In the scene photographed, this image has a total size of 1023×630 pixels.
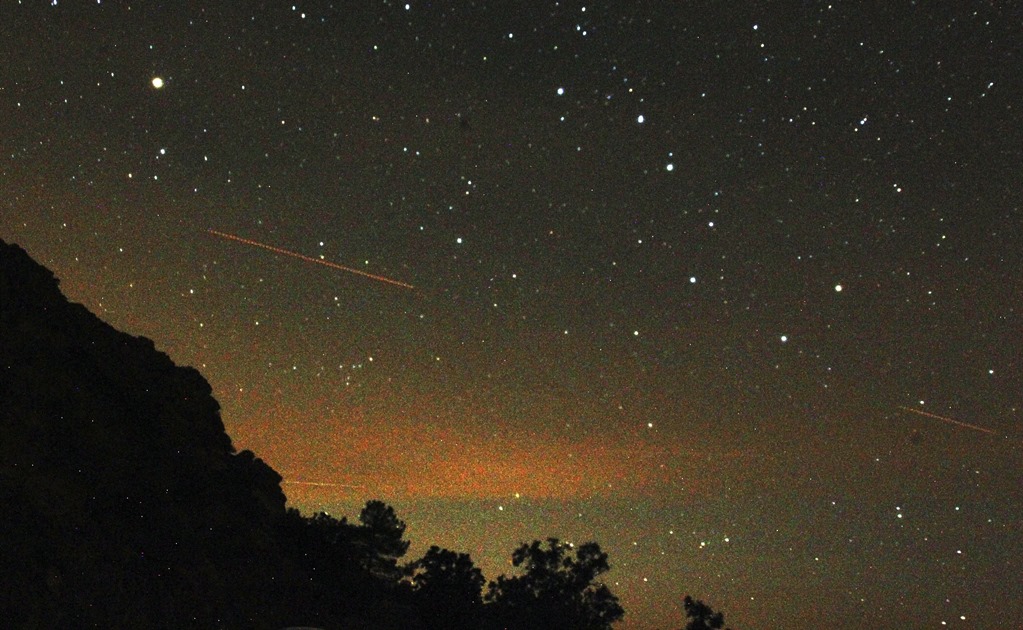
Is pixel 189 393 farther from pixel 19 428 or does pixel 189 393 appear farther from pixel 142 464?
pixel 19 428

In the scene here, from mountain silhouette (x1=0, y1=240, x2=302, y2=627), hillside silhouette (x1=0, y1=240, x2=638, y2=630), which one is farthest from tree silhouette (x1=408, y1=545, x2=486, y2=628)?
mountain silhouette (x1=0, y1=240, x2=302, y2=627)

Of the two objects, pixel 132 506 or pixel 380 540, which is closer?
pixel 132 506

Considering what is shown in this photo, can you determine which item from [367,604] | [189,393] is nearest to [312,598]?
[367,604]

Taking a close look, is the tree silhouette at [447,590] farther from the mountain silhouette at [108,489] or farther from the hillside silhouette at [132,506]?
the mountain silhouette at [108,489]

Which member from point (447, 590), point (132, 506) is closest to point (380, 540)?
point (447, 590)

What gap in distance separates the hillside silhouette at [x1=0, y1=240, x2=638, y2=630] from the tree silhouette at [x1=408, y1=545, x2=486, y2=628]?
0.80ft

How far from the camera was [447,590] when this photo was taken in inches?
1784

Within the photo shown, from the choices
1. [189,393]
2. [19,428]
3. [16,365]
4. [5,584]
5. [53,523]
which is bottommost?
[5,584]

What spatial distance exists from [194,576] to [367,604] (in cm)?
→ 1254

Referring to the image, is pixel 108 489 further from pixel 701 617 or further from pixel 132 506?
pixel 701 617

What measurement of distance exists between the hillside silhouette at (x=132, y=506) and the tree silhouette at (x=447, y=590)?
24cm

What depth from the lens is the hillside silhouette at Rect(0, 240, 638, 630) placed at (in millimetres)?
22328

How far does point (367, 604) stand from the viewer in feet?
124

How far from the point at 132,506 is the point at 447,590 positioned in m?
20.8
